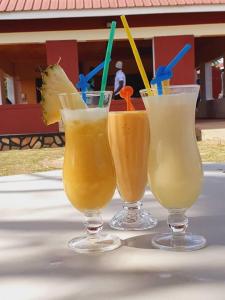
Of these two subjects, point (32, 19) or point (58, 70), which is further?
point (32, 19)

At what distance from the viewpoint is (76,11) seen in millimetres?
7094

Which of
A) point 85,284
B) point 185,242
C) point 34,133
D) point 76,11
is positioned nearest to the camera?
point 85,284

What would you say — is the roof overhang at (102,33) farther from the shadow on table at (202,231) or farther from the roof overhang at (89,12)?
the shadow on table at (202,231)

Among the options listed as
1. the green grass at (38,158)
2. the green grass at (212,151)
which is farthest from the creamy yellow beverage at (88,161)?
the green grass at (212,151)

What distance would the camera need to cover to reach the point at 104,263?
0.75m

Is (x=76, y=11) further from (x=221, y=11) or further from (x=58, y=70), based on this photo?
(x=58, y=70)

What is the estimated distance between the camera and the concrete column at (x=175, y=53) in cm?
774

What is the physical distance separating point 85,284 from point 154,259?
15 cm

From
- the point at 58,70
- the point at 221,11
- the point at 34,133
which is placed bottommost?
the point at 34,133

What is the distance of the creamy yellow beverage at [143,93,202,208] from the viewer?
81cm

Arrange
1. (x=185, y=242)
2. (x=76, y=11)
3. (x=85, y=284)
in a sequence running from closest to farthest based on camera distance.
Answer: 1. (x=85, y=284)
2. (x=185, y=242)
3. (x=76, y=11)

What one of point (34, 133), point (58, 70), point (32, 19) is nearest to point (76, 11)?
point (32, 19)

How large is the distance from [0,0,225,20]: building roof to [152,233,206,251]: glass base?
263 inches

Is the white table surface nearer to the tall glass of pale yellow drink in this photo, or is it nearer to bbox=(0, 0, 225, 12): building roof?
the tall glass of pale yellow drink
